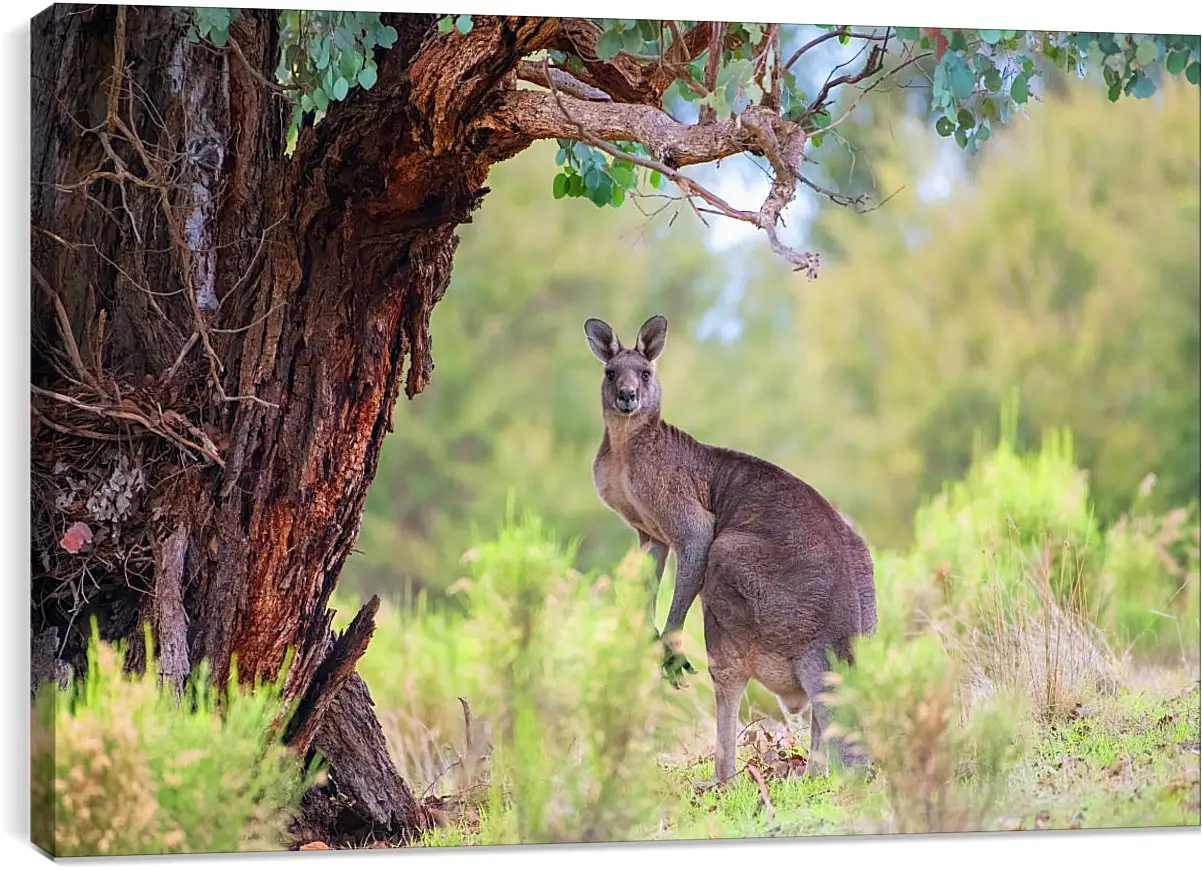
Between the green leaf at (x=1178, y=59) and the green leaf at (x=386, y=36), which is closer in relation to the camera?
the green leaf at (x=386, y=36)

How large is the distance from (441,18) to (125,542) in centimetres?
217

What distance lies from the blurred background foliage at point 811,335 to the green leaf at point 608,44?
3.43 metres

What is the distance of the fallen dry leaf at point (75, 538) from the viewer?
558 cm

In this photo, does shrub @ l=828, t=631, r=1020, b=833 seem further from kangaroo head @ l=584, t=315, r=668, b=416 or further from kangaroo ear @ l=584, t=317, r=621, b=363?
kangaroo ear @ l=584, t=317, r=621, b=363

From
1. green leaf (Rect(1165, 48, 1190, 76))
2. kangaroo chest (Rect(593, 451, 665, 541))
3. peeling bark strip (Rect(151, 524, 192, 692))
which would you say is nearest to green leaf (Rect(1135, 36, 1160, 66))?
green leaf (Rect(1165, 48, 1190, 76))

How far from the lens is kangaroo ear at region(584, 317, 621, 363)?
6859 millimetres

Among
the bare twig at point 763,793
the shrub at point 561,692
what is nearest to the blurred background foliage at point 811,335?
the bare twig at point 763,793

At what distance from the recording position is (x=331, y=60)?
566 cm

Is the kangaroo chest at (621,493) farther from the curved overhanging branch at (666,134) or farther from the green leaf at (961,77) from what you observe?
the green leaf at (961,77)

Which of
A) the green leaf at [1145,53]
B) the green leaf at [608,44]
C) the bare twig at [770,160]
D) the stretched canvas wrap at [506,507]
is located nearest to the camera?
the bare twig at [770,160]

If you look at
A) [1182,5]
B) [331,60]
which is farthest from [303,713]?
[1182,5]

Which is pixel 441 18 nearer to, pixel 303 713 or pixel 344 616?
pixel 303 713

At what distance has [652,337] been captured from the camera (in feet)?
22.4

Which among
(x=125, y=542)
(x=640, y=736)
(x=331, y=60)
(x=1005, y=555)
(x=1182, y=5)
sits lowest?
(x=640, y=736)
